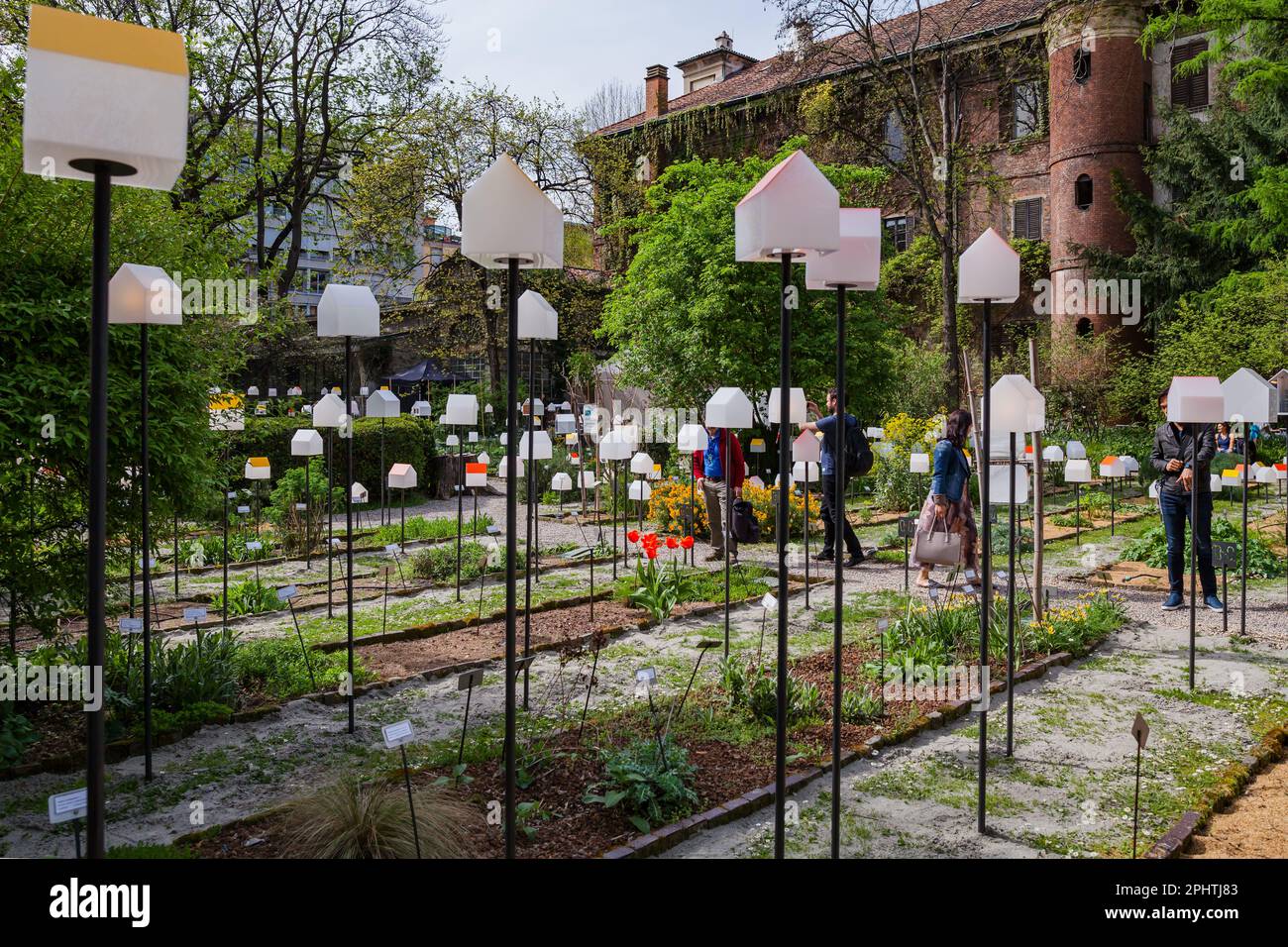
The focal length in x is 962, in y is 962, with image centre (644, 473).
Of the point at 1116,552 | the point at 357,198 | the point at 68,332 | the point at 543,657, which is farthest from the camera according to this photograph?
the point at 357,198

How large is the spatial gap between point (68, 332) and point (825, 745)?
14.5 ft

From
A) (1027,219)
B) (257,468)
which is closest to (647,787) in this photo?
(257,468)

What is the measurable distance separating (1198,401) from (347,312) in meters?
5.46

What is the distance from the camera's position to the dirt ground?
3959mm

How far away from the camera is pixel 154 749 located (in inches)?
204

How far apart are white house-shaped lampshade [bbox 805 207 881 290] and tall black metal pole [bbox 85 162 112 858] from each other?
243cm

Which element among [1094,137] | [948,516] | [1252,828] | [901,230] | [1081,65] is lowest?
[1252,828]

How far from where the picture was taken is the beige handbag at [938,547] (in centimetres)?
883

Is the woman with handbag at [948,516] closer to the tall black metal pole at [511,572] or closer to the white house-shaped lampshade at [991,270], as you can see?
the white house-shaped lampshade at [991,270]

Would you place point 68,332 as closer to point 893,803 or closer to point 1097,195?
point 893,803

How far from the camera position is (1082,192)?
28.1 meters

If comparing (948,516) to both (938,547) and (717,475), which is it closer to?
(938,547)

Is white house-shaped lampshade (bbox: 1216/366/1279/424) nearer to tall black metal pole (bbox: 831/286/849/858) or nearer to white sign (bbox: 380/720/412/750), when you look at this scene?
tall black metal pole (bbox: 831/286/849/858)
